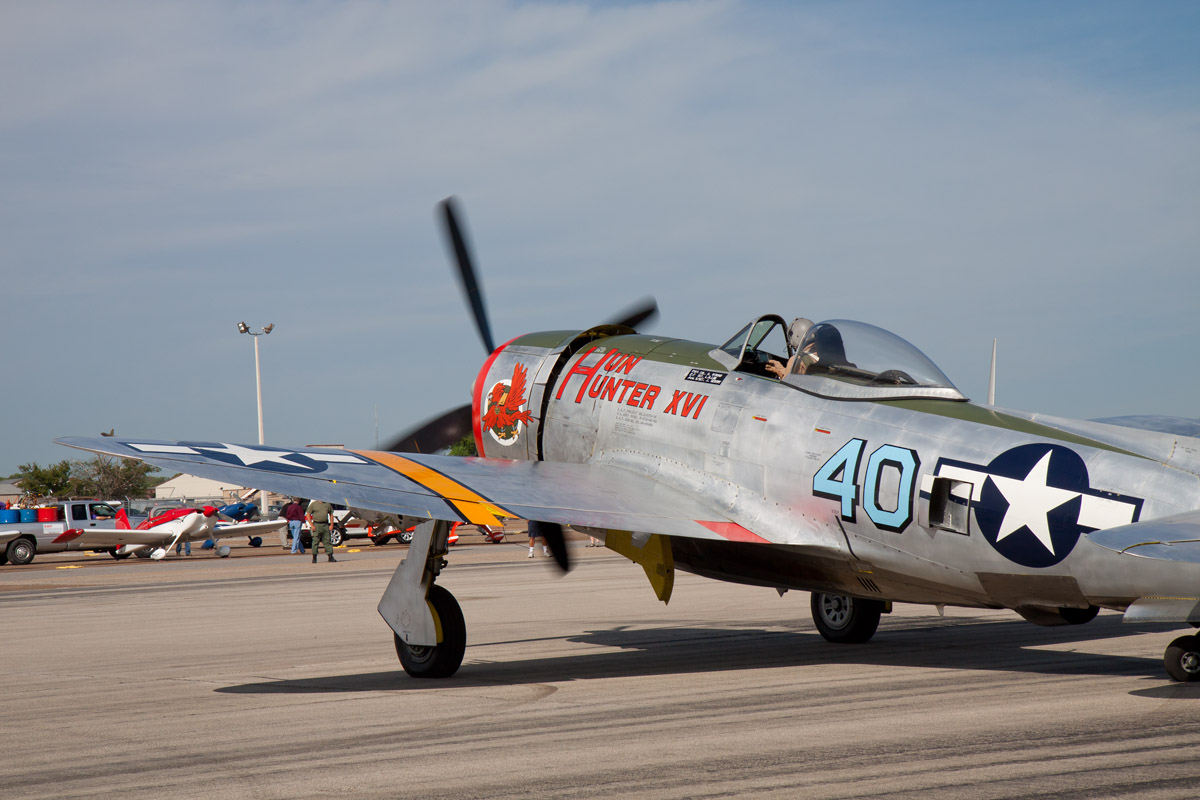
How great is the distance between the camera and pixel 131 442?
9.48 meters

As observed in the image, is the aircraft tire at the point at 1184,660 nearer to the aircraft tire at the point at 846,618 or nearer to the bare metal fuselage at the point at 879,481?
the bare metal fuselage at the point at 879,481

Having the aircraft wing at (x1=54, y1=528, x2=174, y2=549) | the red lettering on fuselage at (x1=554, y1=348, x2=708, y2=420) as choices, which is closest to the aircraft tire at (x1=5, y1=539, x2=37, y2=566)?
the aircraft wing at (x1=54, y1=528, x2=174, y2=549)

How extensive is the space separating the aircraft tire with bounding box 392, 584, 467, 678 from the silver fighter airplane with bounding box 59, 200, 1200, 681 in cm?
2

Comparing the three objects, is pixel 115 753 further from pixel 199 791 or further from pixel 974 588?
pixel 974 588

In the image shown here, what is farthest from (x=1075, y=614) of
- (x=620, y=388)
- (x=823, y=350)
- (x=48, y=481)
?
(x=48, y=481)

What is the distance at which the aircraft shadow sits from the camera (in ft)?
31.8

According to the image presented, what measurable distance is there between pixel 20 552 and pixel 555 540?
3335 cm

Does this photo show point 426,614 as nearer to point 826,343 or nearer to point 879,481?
point 879,481

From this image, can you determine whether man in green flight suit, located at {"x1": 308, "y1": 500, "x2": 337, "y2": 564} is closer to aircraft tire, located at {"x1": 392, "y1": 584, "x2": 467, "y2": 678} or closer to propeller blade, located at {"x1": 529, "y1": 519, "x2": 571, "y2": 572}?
propeller blade, located at {"x1": 529, "y1": 519, "x2": 571, "y2": 572}

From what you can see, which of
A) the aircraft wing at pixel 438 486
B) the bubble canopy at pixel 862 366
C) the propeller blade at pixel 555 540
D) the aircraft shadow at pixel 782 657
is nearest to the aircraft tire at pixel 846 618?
the aircraft shadow at pixel 782 657

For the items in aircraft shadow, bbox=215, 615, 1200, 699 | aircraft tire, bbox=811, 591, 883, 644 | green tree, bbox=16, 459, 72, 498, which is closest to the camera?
aircraft shadow, bbox=215, 615, 1200, 699

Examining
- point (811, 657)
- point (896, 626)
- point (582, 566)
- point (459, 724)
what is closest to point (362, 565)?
point (582, 566)

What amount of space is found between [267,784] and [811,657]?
6.33 meters

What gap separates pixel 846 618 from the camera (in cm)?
1215
